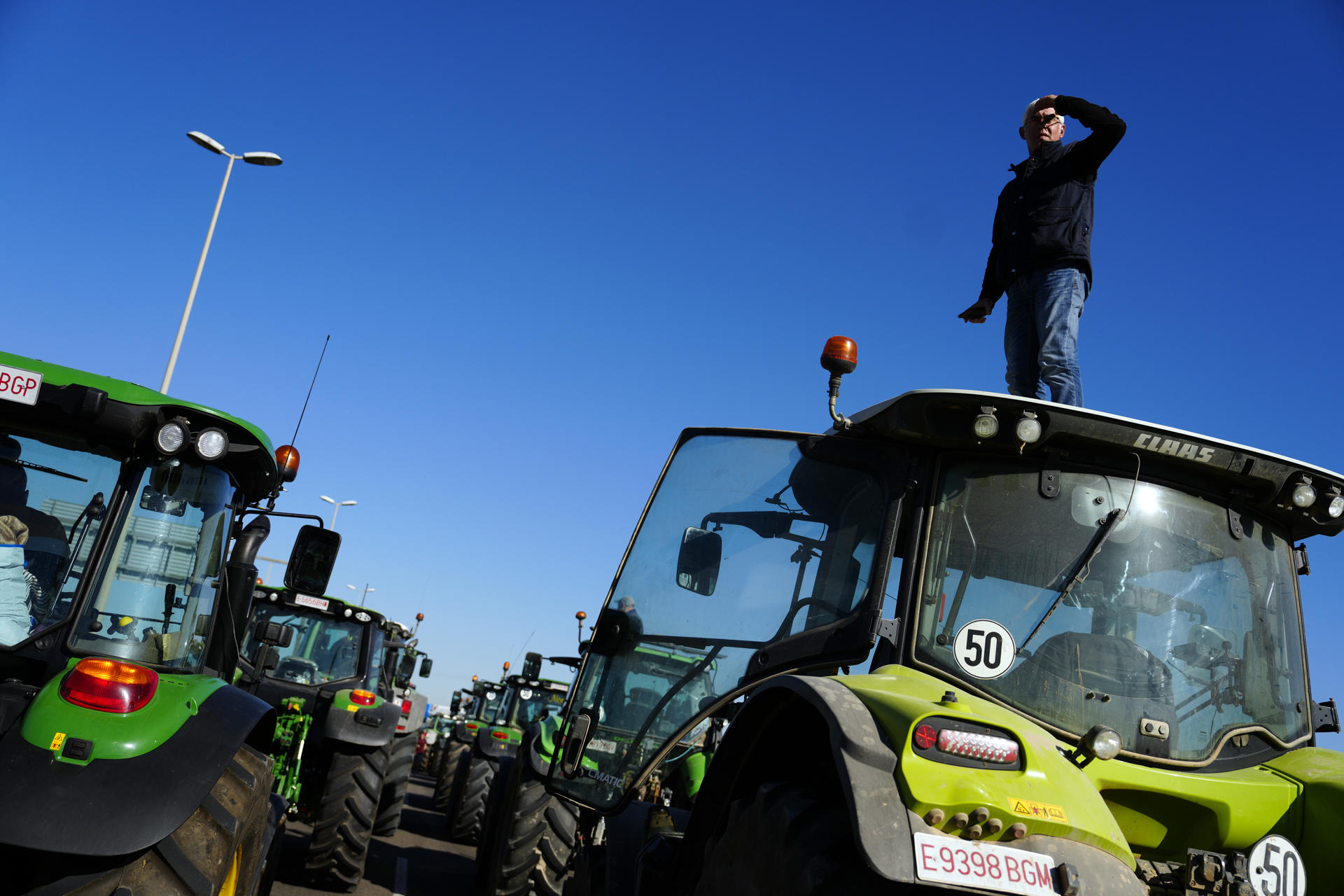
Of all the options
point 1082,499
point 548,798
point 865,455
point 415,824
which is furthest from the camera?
point 415,824

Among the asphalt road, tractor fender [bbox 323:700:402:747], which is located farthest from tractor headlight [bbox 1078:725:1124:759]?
the asphalt road

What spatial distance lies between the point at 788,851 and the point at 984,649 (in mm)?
1060

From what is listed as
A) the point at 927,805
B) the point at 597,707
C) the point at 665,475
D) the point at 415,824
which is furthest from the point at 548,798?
the point at 415,824

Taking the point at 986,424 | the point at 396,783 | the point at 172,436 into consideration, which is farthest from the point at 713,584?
the point at 396,783

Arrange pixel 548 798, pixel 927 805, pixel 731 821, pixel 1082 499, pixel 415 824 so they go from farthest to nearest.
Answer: pixel 415 824 < pixel 548 798 < pixel 1082 499 < pixel 731 821 < pixel 927 805

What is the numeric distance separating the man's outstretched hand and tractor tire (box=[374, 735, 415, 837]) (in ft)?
29.1

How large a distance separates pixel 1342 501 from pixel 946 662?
146 cm

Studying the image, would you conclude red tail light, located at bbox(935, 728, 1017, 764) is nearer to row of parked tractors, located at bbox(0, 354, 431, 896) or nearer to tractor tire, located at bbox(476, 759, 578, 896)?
row of parked tractors, located at bbox(0, 354, 431, 896)

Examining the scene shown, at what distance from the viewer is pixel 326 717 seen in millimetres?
9609

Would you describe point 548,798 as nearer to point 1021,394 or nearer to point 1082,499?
point 1021,394

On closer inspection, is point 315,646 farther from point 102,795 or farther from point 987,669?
point 987,669

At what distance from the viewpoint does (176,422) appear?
175 inches

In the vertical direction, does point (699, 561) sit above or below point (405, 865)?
above

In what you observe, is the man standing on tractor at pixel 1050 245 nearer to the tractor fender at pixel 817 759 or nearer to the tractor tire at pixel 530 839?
the tractor fender at pixel 817 759
